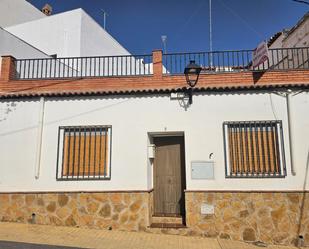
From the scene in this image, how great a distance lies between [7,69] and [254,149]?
7.76 m

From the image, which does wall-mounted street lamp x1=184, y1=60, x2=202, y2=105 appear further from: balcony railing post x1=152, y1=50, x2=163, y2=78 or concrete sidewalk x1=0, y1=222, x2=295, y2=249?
concrete sidewalk x1=0, y1=222, x2=295, y2=249

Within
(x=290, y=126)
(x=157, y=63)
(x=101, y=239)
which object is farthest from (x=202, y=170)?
(x=157, y=63)

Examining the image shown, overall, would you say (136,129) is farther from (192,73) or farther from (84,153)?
(192,73)

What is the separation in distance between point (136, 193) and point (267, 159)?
359cm

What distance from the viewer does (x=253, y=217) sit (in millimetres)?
8000

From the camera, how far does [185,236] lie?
8062mm

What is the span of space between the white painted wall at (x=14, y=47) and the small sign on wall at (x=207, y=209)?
30.0 feet

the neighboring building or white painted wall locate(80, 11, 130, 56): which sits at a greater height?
white painted wall locate(80, 11, 130, 56)

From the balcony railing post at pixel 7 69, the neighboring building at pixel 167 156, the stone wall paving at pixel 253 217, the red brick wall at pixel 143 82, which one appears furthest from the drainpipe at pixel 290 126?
the balcony railing post at pixel 7 69

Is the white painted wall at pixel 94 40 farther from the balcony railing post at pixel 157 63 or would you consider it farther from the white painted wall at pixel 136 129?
the white painted wall at pixel 136 129

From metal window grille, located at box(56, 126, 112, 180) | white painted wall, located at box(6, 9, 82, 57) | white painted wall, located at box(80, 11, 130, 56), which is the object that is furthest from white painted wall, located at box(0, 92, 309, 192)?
white painted wall, located at box(80, 11, 130, 56)

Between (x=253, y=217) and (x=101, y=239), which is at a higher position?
(x=253, y=217)

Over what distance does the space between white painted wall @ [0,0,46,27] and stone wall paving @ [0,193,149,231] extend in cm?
1233

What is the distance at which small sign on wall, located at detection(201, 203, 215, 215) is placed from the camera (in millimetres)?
8133
